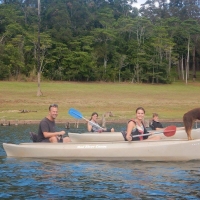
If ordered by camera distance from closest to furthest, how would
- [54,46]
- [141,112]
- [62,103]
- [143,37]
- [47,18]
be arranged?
1. [141,112]
2. [62,103]
3. [54,46]
4. [143,37]
5. [47,18]

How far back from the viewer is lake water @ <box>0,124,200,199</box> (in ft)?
27.2

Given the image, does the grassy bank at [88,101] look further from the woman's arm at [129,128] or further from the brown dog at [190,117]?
the brown dog at [190,117]

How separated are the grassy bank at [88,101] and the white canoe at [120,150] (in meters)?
15.3

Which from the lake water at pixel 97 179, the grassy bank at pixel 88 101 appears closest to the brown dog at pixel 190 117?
the lake water at pixel 97 179

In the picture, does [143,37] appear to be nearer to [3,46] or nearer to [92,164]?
[3,46]

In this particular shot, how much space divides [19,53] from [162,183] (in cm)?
4990

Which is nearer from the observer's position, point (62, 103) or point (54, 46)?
point (62, 103)

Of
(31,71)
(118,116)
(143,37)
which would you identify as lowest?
(118,116)

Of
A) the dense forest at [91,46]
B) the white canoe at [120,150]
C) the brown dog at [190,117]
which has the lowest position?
the white canoe at [120,150]

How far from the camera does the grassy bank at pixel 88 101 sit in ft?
101

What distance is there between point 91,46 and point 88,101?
2844 centimetres

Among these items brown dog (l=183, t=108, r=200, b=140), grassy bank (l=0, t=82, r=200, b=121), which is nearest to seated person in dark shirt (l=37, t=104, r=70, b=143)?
brown dog (l=183, t=108, r=200, b=140)

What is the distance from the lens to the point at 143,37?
224 ft

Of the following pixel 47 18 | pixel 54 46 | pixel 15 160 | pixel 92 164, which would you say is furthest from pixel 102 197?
pixel 47 18
